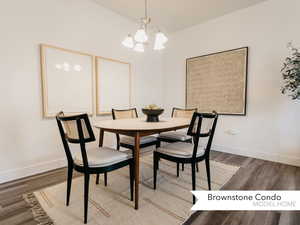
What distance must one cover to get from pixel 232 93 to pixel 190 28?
1795 mm

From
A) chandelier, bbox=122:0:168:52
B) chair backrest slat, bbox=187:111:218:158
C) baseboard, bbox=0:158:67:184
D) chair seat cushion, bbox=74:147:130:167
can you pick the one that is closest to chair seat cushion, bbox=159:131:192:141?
chair backrest slat, bbox=187:111:218:158

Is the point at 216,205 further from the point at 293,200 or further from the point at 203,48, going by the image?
the point at 203,48

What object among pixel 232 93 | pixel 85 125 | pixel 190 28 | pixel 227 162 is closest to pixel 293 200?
pixel 227 162

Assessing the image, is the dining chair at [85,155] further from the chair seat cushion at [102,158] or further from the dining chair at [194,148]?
the dining chair at [194,148]

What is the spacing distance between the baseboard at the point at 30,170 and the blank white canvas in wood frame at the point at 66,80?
2.37ft

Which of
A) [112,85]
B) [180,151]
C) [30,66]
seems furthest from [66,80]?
[180,151]

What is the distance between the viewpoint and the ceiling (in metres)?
2.74

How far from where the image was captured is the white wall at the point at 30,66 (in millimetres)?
1995

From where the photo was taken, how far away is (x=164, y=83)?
170 inches

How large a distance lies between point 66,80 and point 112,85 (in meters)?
0.85

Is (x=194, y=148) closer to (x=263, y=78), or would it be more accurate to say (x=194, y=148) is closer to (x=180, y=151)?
(x=180, y=151)

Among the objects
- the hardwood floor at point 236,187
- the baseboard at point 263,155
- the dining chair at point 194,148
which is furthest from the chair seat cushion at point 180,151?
the baseboard at point 263,155

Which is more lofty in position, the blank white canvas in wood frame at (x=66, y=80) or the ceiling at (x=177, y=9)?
the ceiling at (x=177, y=9)

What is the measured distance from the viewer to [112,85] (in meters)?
3.13
